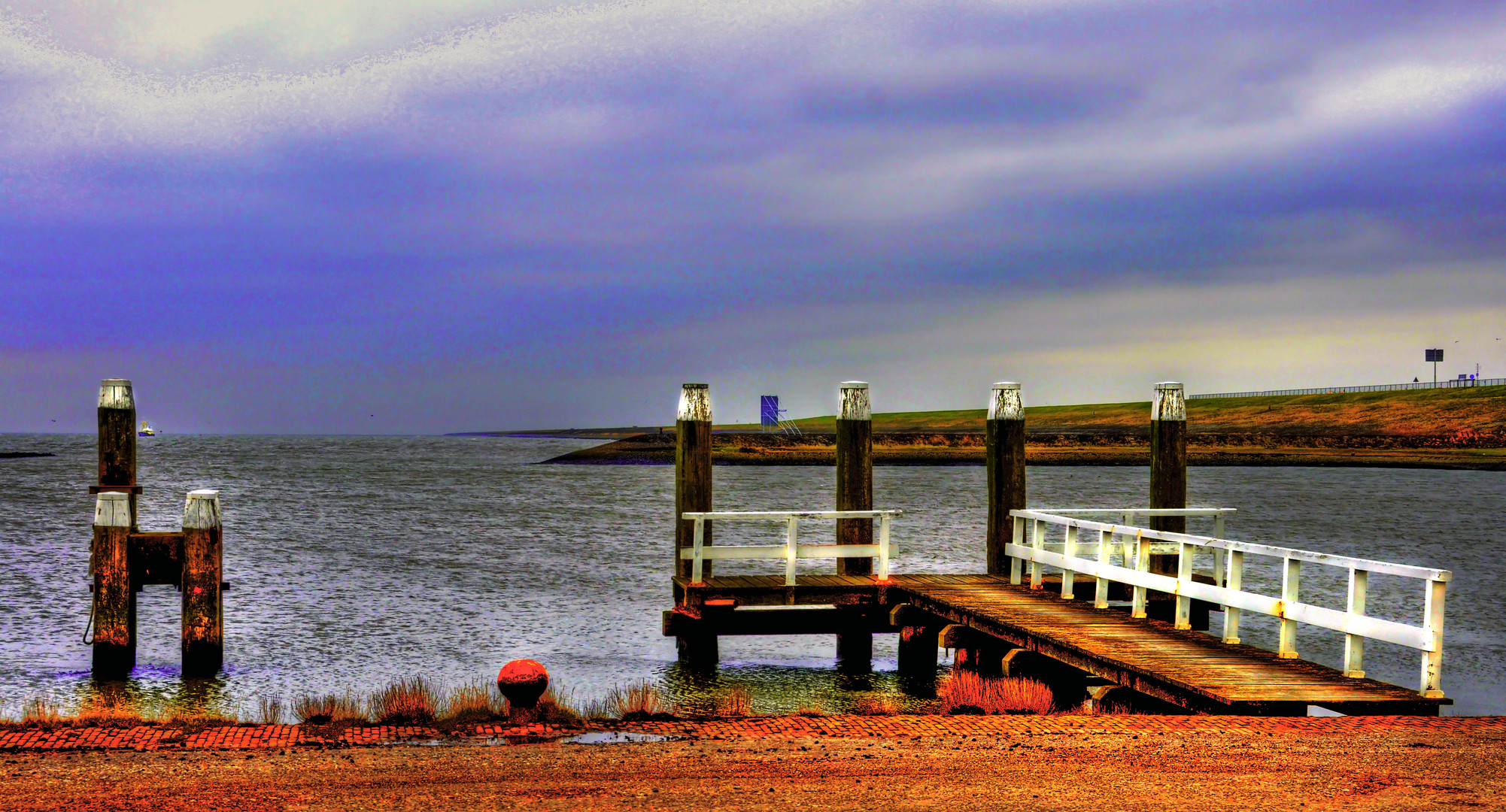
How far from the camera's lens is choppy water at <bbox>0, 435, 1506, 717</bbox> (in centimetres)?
1886

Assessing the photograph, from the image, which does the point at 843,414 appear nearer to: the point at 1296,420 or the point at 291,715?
the point at 291,715

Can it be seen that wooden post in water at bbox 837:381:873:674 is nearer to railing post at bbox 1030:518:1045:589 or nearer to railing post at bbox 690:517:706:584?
railing post at bbox 690:517:706:584

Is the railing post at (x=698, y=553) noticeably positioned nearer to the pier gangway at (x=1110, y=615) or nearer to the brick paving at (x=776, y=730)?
the pier gangway at (x=1110, y=615)

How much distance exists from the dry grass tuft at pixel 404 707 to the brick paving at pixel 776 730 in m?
0.32

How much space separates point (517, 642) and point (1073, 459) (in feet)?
329

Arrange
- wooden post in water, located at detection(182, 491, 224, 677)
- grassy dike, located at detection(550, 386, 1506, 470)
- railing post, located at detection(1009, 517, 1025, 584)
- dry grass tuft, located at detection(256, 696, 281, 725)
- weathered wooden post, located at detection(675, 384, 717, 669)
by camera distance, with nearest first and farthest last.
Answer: dry grass tuft, located at detection(256, 696, 281, 725) < wooden post in water, located at detection(182, 491, 224, 677) < weathered wooden post, located at detection(675, 384, 717, 669) < railing post, located at detection(1009, 517, 1025, 584) < grassy dike, located at detection(550, 386, 1506, 470)

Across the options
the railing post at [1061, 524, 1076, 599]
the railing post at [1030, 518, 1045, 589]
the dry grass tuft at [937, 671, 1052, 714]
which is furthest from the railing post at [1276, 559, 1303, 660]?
the railing post at [1030, 518, 1045, 589]

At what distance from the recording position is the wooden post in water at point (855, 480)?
17.4m

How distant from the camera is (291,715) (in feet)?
49.6

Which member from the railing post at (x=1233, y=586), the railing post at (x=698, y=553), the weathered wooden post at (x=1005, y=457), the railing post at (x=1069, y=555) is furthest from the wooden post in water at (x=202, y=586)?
the railing post at (x=1233, y=586)

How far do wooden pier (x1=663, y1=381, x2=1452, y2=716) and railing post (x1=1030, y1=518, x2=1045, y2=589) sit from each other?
3 centimetres

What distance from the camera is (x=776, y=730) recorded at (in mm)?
10258

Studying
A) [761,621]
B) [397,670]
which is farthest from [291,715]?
[761,621]

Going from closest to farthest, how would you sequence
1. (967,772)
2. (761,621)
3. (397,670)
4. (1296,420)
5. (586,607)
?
(967,772) < (761,621) < (397,670) < (586,607) < (1296,420)
